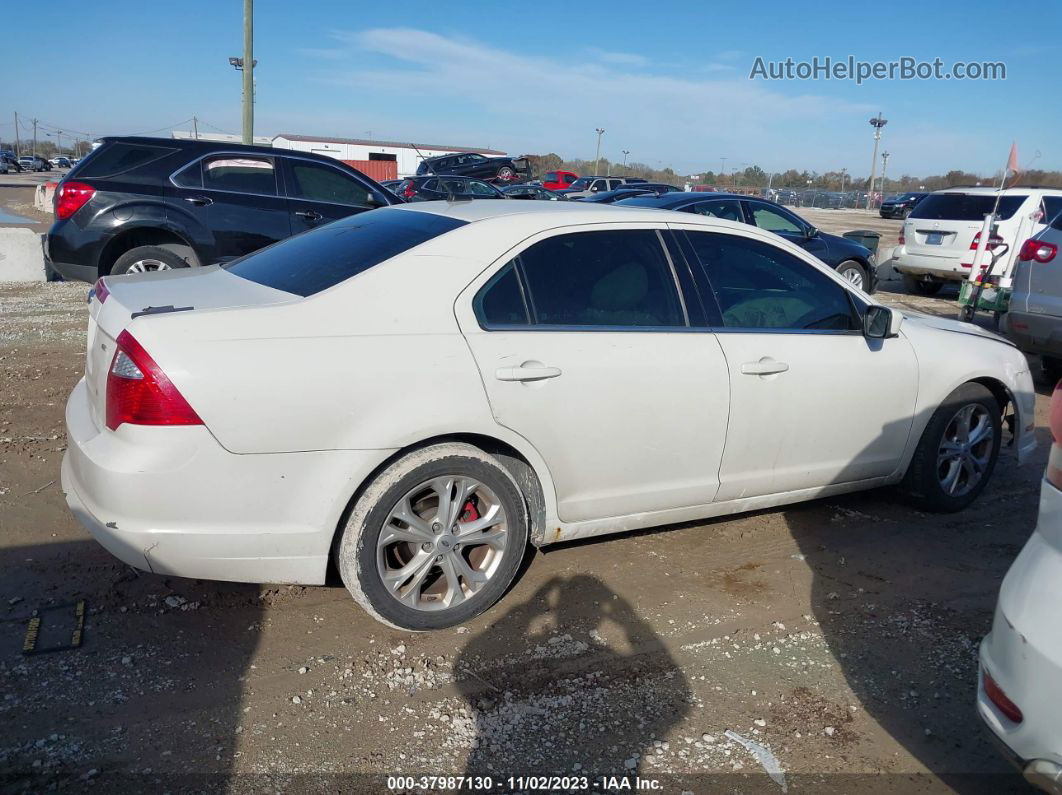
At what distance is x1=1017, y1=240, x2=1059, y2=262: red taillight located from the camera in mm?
7530

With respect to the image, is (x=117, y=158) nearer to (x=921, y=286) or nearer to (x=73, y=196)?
(x=73, y=196)

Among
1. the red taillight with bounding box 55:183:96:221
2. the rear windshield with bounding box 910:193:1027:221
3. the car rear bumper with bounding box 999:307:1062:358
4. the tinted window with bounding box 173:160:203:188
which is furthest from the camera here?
the rear windshield with bounding box 910:193:1027:221

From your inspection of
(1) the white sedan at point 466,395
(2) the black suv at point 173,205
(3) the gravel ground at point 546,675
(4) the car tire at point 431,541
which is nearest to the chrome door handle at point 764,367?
(1) the white sedan at point 466,395

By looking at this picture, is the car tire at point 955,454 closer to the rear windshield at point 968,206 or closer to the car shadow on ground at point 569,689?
the car shadow on ground at point 569,689

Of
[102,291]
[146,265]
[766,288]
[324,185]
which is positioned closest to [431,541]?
[102,291]

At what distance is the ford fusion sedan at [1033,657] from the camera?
2.21 meters

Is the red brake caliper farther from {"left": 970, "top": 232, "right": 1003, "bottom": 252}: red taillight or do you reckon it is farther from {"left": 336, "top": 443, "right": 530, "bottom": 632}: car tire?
{"left": 970, "top": 232, "right": 1003, "bottom": 252}: red taillight

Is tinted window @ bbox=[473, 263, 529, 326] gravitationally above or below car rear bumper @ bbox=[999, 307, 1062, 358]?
above

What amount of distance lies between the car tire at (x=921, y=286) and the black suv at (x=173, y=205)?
9.85 m

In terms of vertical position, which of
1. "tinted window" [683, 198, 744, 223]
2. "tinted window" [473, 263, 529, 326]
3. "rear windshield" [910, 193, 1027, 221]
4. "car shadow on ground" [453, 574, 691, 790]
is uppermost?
"rear windshield" [910, 193, 1027, 221]

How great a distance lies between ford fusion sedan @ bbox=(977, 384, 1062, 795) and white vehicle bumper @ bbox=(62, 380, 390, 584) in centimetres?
203

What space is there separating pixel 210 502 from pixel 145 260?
5.90 m

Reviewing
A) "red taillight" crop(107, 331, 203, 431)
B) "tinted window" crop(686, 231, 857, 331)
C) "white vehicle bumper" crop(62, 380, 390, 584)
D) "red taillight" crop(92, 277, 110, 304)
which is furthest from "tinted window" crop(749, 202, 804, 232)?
"red taillight" crop(107, 331, 203, 431)

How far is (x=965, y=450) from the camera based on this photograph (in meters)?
4.82
